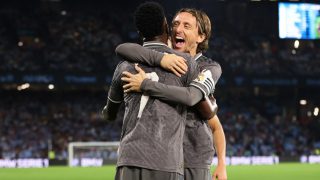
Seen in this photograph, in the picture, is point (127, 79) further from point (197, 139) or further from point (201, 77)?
point (197, 139)

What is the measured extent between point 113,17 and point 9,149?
11.8 meters

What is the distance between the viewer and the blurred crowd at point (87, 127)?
3152cm

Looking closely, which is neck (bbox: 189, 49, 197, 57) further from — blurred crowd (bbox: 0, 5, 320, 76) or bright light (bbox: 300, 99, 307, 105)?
bright light (bbox: 300, 99, 307, 105)

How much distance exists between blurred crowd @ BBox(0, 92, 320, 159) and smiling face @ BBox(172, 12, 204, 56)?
25679 mm

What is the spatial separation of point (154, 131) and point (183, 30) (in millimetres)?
798

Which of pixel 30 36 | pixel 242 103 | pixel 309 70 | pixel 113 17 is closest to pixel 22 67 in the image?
pixel 30 36

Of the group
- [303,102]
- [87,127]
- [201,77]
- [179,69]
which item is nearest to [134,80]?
[179,69]

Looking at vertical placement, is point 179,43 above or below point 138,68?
above

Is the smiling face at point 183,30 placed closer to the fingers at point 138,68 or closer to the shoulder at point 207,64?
the shoulder at point 207,64

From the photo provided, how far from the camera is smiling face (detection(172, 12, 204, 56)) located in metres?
4.31

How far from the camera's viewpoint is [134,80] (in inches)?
153

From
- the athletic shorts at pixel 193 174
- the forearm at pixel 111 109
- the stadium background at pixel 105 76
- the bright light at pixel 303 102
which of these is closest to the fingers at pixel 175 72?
the forearm at pixel 111 109

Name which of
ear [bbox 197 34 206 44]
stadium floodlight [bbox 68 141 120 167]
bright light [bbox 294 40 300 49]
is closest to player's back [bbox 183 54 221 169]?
ear [bbox 197 34 206 44]

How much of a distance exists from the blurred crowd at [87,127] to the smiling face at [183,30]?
25679 mm
